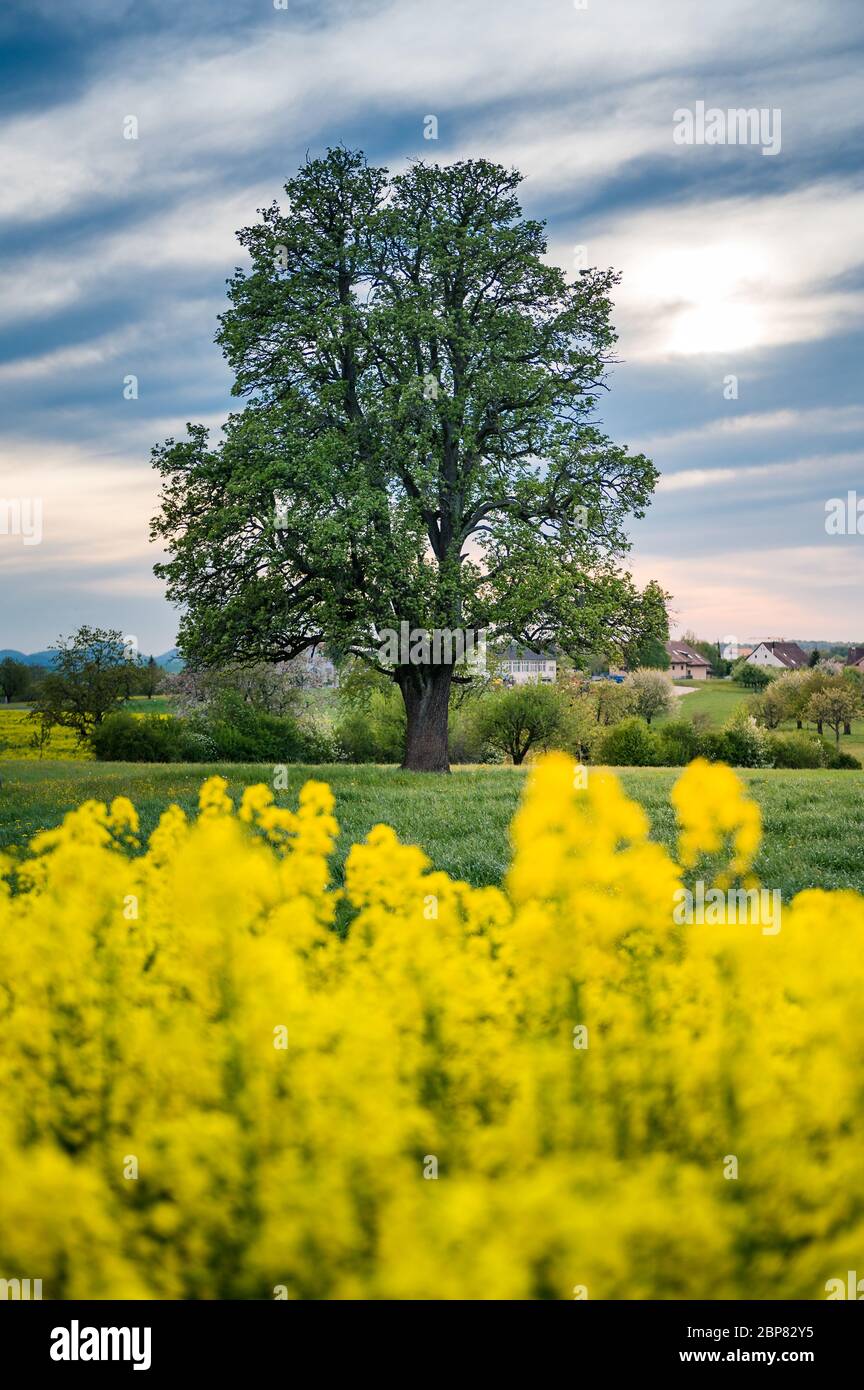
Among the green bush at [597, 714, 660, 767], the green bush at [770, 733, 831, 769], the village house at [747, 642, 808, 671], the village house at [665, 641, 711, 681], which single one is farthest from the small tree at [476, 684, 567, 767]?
the village house at [747, 642, 808, 671]

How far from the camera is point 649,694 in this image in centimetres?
6494

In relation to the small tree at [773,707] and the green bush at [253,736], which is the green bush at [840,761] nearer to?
the small tree at [773,707]

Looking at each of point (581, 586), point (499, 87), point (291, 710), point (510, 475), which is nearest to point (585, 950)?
point (499, 87)

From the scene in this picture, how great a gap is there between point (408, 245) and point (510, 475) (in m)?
5.35

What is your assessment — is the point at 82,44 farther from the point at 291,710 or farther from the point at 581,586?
the point at 291,710

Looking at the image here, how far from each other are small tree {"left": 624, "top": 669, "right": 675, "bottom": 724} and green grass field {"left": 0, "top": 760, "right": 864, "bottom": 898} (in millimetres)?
42772

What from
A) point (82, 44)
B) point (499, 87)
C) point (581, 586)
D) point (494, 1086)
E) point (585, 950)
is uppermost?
point (499, 87)

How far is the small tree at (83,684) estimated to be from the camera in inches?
1624

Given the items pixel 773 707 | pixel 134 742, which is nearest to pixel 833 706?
pixel 773 707

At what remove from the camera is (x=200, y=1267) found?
2.88 m

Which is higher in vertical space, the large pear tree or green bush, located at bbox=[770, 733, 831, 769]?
the large pear tree

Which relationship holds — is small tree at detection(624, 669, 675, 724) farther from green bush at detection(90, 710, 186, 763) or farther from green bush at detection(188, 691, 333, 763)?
green bush at detection(90, 710, 186, 763)

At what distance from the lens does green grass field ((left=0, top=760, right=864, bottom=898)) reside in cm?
1000

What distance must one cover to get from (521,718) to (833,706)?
90.6 feet
